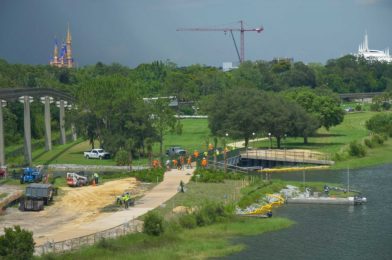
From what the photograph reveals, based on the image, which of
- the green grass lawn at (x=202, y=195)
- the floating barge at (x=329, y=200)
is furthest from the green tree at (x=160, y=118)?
the floating barge at (x=329, y=200)

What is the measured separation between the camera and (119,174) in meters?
71.6

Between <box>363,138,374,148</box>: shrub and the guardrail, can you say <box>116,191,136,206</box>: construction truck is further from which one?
<box>363,138,374,148</box>: shrub

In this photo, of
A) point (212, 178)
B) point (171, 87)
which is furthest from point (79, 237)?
point (171, 87)

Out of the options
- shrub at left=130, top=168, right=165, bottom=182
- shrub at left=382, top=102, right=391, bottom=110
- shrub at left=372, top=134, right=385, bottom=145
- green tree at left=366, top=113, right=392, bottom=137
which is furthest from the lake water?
shrub at left=382, top=102, right=391, bottom=110

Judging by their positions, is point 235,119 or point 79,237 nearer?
point 79,237

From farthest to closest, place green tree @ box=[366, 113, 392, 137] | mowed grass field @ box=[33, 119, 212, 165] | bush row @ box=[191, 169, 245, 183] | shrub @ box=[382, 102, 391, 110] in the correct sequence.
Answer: shrub @ box=[382, 102, 391, 110] < green tree @ box=[366, 113, 392, 137] < mowed grass field @ box=[33, 119, 212, 165] < bush row @ box=[191, 169, 245, 183]

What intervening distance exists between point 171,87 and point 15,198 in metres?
105

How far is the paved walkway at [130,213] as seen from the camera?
157ft

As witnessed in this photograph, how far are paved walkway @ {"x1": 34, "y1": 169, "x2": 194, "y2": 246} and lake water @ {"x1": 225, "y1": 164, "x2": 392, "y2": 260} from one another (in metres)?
7.99

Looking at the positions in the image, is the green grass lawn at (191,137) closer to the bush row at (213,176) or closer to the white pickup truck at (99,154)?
the white pickup truck at (99,154)

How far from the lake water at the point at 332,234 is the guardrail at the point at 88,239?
252 inches

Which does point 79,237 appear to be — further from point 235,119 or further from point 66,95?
point 66,95

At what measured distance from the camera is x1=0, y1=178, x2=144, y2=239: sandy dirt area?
51.4 m

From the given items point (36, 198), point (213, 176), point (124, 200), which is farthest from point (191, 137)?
point (124, 200)
